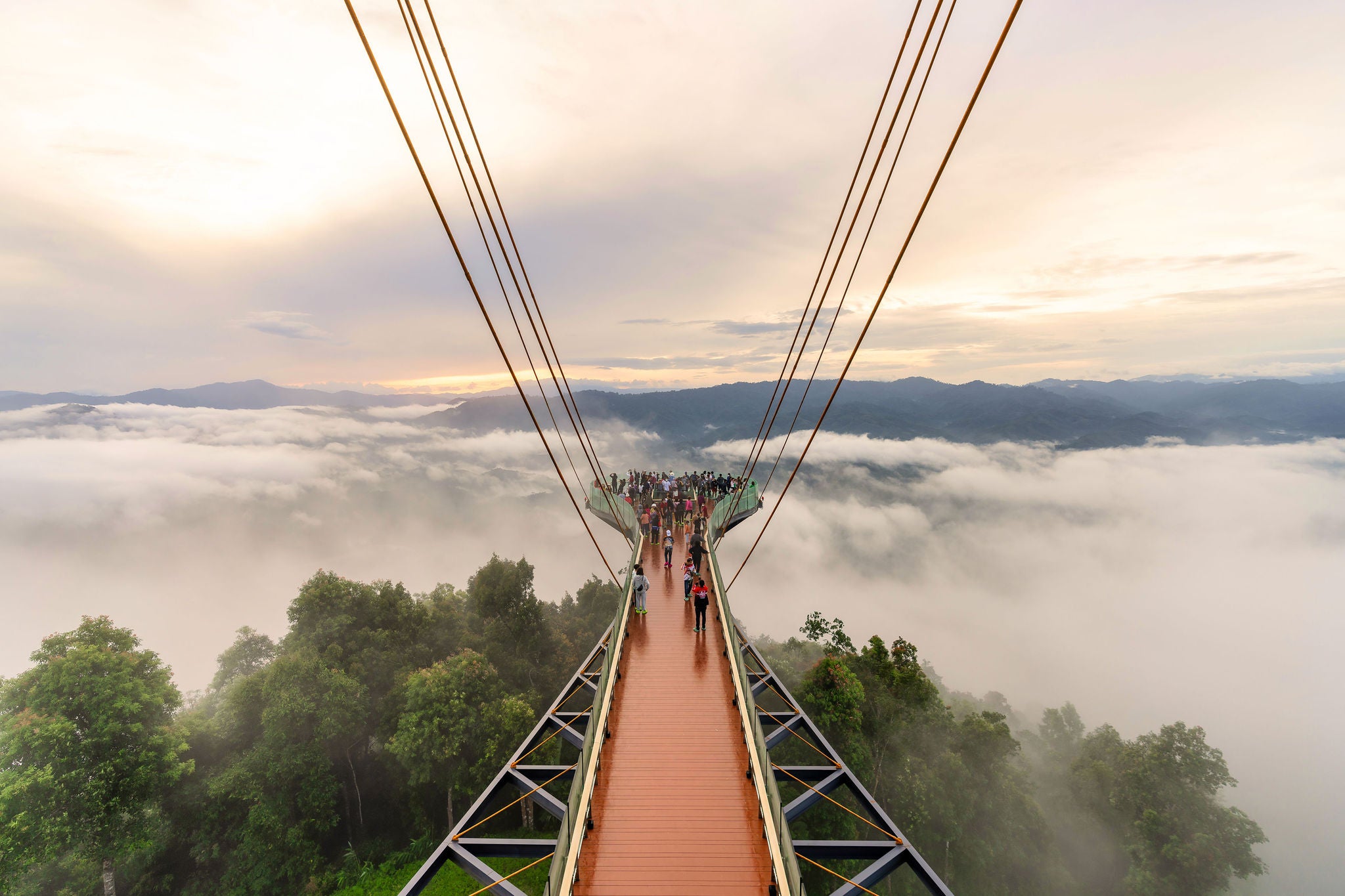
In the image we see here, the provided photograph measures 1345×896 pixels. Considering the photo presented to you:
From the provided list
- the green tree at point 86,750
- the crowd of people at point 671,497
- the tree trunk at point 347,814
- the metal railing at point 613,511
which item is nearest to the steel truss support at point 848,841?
the crowd of people at point 671,497

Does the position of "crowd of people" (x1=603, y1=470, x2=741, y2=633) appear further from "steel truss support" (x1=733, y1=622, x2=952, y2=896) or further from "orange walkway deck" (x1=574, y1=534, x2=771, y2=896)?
"steel truss support" (x1=733, y1=622, x2=952, y2=896)

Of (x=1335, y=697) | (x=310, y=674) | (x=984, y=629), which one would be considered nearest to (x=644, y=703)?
(x=310, y=674)

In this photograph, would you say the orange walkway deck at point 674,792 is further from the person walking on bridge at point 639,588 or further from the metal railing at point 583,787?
the person walking on bridge at point 639,588

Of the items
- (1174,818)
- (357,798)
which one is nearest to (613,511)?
(357,798)

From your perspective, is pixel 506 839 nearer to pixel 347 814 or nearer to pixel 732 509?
pixel 732 509

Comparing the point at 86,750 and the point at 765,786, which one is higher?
the point at 765,786

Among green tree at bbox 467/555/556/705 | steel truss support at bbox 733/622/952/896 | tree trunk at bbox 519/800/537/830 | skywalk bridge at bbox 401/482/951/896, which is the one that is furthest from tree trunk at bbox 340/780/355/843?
steel truss support at bbox 733/622/952/896

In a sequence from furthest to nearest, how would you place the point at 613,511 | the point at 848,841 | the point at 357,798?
the point at 357,798 → the point at 613,511 → the point at 848,841
